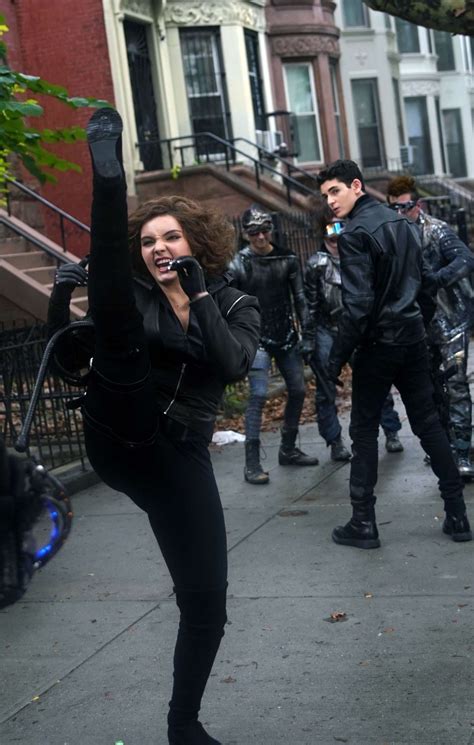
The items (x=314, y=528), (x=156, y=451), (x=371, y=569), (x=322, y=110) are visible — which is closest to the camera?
(x=156, y=451)

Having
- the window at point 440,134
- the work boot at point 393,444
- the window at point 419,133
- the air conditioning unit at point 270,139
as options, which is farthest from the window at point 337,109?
the work boot at point 393,444

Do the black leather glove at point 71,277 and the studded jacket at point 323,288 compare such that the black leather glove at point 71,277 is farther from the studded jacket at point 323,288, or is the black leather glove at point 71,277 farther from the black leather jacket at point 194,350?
the studded jacket at point 323,288

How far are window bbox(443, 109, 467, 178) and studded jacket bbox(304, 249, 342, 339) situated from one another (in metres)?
30.3

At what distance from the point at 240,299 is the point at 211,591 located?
3.10 ft

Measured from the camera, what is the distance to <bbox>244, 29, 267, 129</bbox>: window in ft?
81.7

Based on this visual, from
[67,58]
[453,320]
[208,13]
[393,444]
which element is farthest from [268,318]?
[208,13]

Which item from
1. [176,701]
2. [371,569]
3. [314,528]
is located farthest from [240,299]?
[314,528]

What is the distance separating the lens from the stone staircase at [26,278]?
14.8 m

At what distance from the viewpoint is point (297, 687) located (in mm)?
4602

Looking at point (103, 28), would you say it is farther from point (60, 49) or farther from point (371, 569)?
point (371, 569)

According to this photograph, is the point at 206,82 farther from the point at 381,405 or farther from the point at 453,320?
the point at 381,405

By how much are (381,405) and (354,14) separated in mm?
26846

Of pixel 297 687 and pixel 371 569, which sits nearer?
pixel 297 687

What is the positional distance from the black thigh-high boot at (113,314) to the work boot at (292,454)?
5640 millimetres
